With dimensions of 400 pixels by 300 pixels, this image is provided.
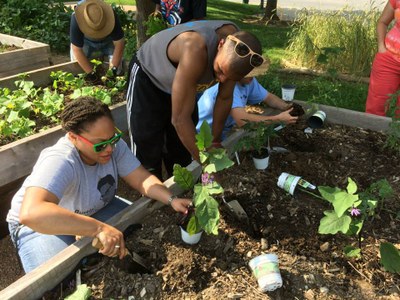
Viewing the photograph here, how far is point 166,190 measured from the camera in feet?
7.06

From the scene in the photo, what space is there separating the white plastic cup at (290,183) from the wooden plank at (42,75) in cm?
290

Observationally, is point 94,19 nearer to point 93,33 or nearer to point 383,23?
point 93,33

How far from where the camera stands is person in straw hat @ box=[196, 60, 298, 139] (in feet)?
9.10

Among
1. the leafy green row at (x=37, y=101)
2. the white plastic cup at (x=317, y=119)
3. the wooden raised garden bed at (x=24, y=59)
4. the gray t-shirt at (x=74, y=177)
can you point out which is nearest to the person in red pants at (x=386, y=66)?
the white plastic cup at (x=317, y=119)

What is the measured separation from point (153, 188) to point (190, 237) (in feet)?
1.33

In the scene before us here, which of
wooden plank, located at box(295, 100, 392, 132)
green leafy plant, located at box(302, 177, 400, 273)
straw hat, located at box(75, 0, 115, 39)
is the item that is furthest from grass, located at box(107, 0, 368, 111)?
straw hat, located at box(75, 0, 115, 39)

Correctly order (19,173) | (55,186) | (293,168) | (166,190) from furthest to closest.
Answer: (19,173)
(293,168)
(166,190)
(55,186)

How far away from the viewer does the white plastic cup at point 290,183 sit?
2299mm

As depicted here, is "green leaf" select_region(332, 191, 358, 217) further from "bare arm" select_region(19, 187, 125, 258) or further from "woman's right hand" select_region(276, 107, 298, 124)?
"woman's right hand" select_region(276, 107, 298, 124)

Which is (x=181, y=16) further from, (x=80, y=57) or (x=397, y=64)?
(x=397, y=64)

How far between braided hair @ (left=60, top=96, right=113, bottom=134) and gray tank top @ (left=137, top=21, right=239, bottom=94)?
0.52 metres

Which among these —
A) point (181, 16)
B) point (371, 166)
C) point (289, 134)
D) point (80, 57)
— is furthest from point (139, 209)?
point (80, 57)

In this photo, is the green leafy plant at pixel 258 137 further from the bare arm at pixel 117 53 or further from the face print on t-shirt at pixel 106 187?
the bare arm at pixel 117 53

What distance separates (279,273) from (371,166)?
1.34 m
